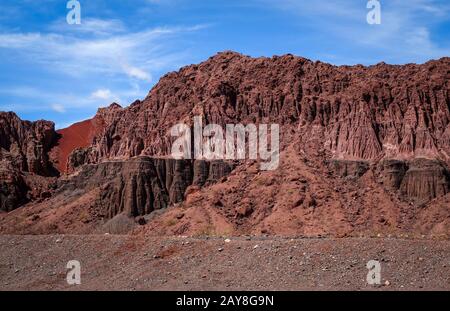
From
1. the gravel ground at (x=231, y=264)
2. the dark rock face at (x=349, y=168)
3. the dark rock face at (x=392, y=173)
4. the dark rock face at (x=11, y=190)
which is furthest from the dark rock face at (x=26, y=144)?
the gravel ground at (x=231, y=264)

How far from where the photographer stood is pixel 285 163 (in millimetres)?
64438

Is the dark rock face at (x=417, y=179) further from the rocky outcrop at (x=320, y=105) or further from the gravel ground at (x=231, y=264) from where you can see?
the gravel ground at (x=231, y=264)

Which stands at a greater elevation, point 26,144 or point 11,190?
point 26,144

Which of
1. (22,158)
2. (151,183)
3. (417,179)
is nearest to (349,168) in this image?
(417,179)

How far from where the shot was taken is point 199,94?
77375 millimetres

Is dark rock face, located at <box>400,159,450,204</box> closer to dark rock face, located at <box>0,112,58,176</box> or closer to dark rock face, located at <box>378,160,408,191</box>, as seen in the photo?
dark rock face, located at <box>378,160,408,191</box>

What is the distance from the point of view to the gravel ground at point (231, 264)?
87.9ft

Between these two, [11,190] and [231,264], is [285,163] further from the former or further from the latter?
[11,190]

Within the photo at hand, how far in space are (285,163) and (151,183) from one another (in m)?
13.8

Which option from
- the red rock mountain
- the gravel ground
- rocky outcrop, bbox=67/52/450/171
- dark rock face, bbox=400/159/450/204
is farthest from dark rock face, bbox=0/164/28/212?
the gravel ground

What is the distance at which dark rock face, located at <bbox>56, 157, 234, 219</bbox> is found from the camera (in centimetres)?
6769

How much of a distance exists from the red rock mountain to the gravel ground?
72.9 feet

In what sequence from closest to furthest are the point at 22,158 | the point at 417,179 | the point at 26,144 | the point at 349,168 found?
the point at 417,179 → the point at 349,168 → the point at 22,158 → the point at 26,144
